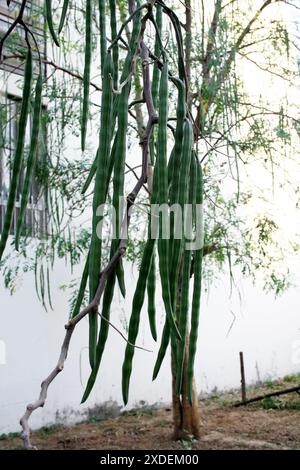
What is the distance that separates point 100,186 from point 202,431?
3.12 metres

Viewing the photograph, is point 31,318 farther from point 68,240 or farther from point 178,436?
point 178,436

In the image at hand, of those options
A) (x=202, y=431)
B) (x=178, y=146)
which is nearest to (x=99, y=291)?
(x=178, y=146)

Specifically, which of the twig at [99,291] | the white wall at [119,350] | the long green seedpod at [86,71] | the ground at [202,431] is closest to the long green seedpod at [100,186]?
the twig at [99,291]

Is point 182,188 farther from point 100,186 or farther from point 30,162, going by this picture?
point 30,162

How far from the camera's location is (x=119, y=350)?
409 centimetres

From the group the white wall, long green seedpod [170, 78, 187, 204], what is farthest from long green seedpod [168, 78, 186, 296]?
the white wall

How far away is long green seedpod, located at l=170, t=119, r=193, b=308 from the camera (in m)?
0.63

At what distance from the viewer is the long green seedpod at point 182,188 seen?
0.63 metres

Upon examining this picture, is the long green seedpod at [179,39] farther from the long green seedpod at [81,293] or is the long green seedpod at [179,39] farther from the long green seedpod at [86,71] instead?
the long green seedpod at [81,293]

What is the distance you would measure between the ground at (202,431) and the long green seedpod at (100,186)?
2.74 m

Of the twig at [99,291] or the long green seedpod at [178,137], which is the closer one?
the twig at [99,291]

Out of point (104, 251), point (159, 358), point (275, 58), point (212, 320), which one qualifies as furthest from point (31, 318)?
point (159, 358)

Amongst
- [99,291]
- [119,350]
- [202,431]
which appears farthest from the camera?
[119,350]

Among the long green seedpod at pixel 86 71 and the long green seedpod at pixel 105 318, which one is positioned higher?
the long green seedpod at pixel 86 71
